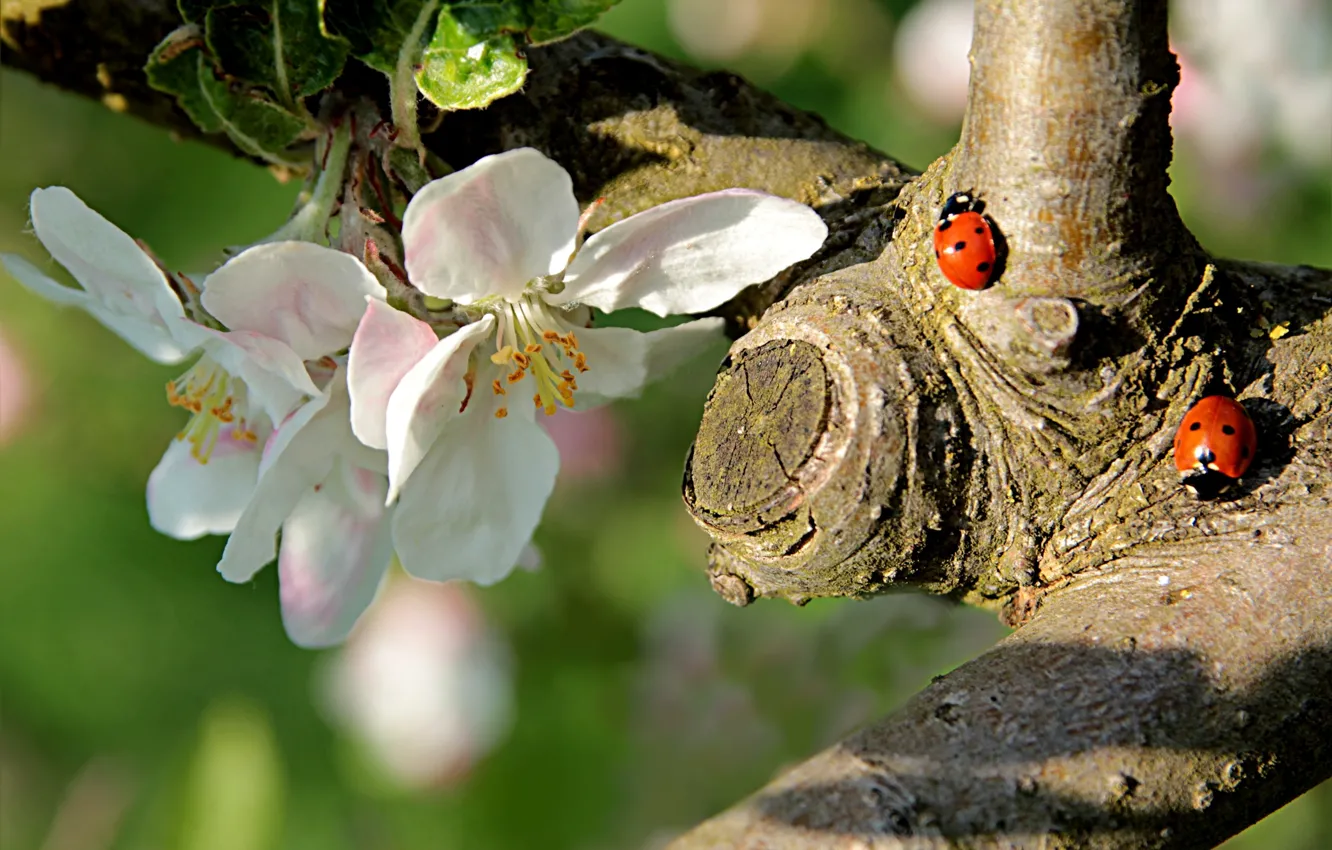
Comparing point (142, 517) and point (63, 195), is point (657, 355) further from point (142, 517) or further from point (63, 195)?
point (142, 517)

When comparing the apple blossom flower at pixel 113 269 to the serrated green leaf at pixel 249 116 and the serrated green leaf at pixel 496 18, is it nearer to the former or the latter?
the serrated green leaf at pixel 249 116

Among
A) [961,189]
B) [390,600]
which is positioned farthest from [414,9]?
[390,600]

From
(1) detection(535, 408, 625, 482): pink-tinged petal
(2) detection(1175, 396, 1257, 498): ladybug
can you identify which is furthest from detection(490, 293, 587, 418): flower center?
(1) detection(535, 408, 625, 482): pink-tinged petal

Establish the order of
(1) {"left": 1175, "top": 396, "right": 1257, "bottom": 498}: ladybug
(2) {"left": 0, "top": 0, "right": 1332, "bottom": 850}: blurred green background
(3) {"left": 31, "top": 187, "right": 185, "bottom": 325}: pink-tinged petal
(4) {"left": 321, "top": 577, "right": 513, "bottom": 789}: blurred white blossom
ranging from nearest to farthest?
1. (1) {"left": 1175, "top": 396, "right": 1257, "bottom": 498}: ladybug
2. (3) {"left": 31, "top": 187, "right": 185, "bottom": 325}: pink-tinged petal
3. (2) {"left": 0, "top": 0, "right": 1332, "bottom": 850}: blurred green background
4. (4) {"left": 321, "top": 577, "right": 513, "bottom": 789}: blurred white blossom

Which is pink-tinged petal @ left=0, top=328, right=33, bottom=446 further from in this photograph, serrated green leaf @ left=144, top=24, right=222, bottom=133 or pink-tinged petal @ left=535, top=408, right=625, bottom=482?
serrated green leaf @ left=144, top=24, right=222, bottom=133

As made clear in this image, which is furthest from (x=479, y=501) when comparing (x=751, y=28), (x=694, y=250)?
(x=751, y=28)

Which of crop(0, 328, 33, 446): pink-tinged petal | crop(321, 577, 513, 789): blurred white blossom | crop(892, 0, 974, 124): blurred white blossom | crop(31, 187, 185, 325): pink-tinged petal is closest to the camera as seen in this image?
crop(31, 187, 185, 325): pink-tinged petal
